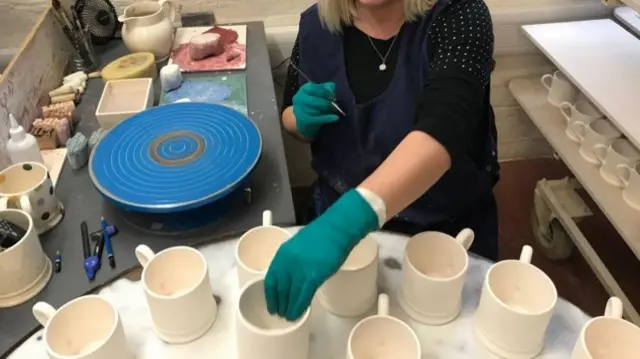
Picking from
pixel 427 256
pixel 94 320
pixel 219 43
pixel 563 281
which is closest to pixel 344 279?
pixel 427 256

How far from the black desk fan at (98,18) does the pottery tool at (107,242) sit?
0.67m

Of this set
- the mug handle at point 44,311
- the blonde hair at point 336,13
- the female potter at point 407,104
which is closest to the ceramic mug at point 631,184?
the female potter at point 407,104

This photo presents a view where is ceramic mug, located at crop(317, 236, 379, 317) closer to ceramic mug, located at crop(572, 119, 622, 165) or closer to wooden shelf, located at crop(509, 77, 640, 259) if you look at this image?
wooden shelf, located at crop(509, 77, 640, 259)

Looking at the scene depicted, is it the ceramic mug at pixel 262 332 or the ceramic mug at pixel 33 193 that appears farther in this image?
the ceramic mug at pixel 33 193

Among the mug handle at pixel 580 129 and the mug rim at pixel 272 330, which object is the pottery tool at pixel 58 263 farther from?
the mug handle at pixel 580 129

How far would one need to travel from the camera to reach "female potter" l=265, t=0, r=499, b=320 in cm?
85

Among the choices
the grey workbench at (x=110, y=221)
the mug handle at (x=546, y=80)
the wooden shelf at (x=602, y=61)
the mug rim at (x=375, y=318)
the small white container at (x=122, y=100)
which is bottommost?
the mug handle at (x=546, y=80)

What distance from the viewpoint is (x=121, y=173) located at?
999 mm

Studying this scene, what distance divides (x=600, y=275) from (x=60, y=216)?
1193mm

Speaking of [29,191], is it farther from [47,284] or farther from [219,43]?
[219,43]

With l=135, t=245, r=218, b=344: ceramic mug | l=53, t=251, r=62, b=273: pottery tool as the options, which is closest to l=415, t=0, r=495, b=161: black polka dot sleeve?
l=135, t=245, r=218, b=344: ceramic mug

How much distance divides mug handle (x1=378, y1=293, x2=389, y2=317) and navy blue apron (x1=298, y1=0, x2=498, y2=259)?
40 cm

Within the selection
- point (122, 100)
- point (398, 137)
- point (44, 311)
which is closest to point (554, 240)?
point (398, 137)

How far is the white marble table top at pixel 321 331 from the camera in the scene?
2.36 ft
